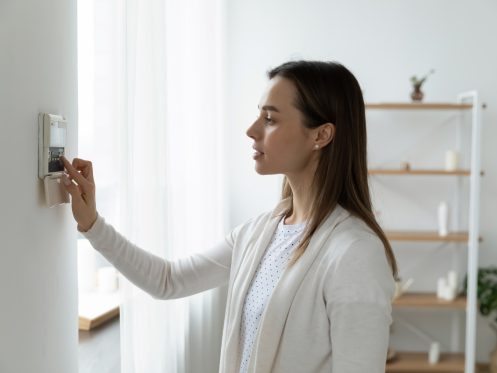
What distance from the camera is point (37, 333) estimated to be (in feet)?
2.93

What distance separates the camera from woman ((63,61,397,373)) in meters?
1.21

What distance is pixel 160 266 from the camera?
1.57 m

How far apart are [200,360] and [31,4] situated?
6.74 ft

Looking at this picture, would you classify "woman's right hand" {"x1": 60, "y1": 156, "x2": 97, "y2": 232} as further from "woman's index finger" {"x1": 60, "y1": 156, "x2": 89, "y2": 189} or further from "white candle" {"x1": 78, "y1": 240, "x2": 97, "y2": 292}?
"white candle" {"x1": 78, "y1": 240, "x2": 97, "y2": 292}

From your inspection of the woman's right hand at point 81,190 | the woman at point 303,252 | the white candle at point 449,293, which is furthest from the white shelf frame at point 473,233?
the woman's right hand at point 81,190

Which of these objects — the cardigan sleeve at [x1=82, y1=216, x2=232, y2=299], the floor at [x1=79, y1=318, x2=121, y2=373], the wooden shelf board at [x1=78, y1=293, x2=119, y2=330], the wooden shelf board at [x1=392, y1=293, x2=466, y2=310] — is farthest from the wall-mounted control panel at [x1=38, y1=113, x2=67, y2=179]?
the wooden shelf board at [x1=392, y1=293, x2=466, y2=310]

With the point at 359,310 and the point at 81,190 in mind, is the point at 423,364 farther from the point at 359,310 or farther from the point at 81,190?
the point at 81,190

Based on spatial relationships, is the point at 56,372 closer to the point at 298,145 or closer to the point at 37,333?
the point at 37,333

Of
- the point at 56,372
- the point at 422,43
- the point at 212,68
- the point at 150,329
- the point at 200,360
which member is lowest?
the point at 200,360

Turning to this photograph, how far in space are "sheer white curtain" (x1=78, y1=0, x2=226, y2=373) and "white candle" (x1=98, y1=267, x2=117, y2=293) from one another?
0.26 m

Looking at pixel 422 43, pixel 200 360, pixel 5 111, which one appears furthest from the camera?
pixel 422 43

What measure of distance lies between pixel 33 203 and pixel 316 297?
65cm

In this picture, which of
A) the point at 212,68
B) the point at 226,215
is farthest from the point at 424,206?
the point at 212,68

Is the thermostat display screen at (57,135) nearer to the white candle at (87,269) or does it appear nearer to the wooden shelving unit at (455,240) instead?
the white candle at (87,269)
